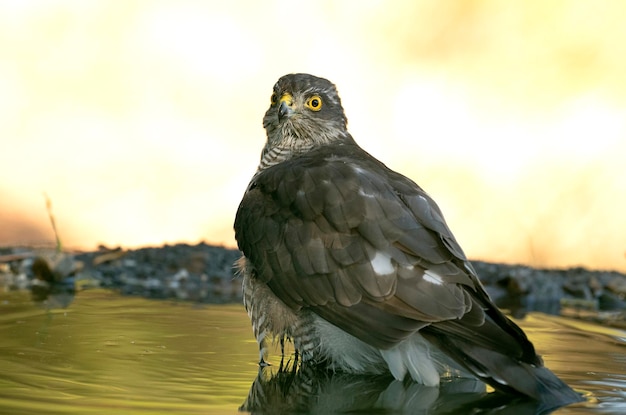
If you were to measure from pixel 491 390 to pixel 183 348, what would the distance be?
5.65 ft

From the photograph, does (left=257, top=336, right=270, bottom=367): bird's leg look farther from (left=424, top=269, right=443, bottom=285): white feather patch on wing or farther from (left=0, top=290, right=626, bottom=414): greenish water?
(left=424, top=269, right=443, bottom=285): white feather patch on wing

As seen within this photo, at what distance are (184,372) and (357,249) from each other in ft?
3.32

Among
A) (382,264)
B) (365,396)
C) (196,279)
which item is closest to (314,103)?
(382,264)

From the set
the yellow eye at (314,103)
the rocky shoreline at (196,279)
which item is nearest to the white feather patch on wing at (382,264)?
the yellow eye at (314,103)

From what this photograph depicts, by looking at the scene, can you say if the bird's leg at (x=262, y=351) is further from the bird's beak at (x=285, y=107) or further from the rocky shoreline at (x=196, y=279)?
the rocky shoreline at (x=196, y=279)

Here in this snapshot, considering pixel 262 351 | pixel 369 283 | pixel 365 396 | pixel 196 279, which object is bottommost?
pixel 196 279

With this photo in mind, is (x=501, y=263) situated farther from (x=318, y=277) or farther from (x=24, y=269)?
(x=318, y=277)

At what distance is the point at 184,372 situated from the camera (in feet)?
14.6

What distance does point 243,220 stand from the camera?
16.0 ft

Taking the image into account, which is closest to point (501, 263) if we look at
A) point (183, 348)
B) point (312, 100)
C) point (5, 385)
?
point (312, 100)

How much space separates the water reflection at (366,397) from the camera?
3889mm

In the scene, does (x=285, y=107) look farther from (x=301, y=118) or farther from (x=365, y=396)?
(x=365, y=396)

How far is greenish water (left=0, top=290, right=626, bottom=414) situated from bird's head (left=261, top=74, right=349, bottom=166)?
1.18 m

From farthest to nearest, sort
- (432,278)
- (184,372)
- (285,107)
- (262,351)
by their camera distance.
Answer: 1. (285,107)
2. (262,351)
3. (184,372)
4. (432,278)
